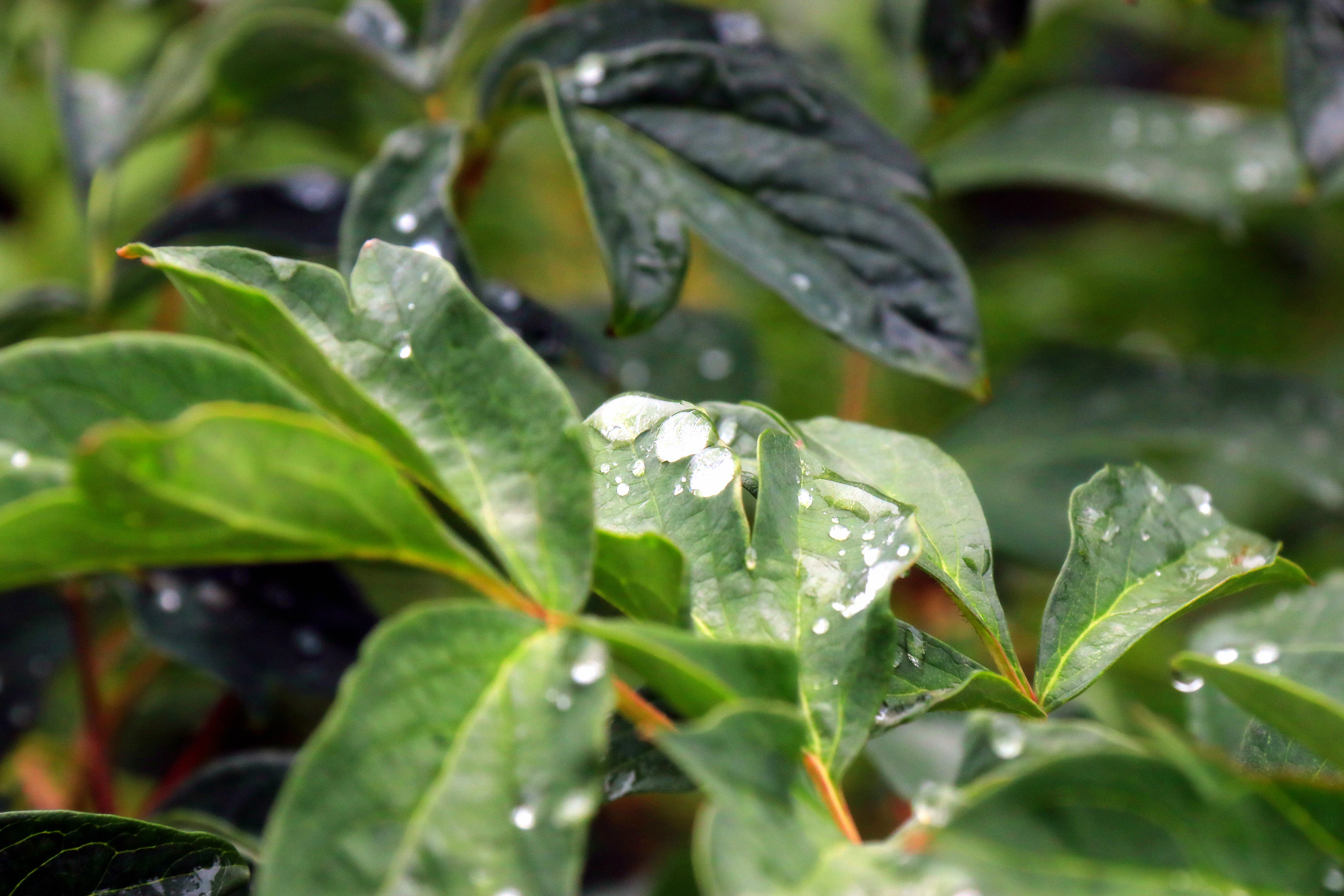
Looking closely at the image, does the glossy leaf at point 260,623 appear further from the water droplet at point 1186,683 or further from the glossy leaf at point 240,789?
the water droplet at point 1186,683

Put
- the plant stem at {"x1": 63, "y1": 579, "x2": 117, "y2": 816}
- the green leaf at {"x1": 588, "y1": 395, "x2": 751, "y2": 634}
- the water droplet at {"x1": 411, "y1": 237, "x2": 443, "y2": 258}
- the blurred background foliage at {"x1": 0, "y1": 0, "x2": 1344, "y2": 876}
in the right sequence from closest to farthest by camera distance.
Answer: the green leaf at {"x1": 588, "y1": 395, "x2": 751, "y2": 634}, the water droplet at {"x1": 411, "y1": 237, "x2": 443, "y2": 258}, the plant stem at {"x1": 63, "y1": 579, "x2": 117, "y2": 816}, the blurred background foliage at {"x1": 0, "y1": 0, "x2": 1344, "y2": 876}

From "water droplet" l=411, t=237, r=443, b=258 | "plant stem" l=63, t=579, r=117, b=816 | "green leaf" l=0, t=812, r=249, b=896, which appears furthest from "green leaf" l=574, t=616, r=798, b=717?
"plant stem" l=63, t=579, r=117, b=816

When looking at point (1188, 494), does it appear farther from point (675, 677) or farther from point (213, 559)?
point (213, 559)

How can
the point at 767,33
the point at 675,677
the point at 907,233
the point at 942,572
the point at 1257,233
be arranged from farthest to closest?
the point at 1257,233 < the point at 767,33 < the point at 907,233 < the point at 942,572 < the point at 675,677

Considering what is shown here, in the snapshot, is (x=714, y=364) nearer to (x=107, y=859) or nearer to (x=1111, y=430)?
(x=1111, y=430)

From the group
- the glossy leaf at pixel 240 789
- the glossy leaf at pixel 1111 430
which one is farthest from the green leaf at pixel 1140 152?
the glossy leaf at pixel 240 789

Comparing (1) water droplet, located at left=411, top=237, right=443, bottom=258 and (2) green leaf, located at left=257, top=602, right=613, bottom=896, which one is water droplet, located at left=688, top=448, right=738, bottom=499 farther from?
(1) water droplet, located at left=411, top=237, right=443, bottom=258

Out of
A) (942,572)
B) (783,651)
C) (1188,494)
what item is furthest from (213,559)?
(1188,494)
